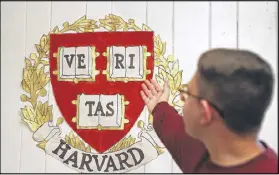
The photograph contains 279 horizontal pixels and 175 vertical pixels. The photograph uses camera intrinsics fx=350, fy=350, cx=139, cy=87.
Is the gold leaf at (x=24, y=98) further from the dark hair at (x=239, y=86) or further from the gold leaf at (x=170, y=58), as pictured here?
the dark hair at (x=239, y=86)

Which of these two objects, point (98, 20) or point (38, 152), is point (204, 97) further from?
point (38, 152)

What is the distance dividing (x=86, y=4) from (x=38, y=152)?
700 millimetres

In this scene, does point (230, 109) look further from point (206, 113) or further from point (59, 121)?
point (59, 121)

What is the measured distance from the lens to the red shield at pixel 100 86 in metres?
1.52

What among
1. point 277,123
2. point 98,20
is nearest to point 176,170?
point 277,123

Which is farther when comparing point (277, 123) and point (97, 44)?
point (97, 44)

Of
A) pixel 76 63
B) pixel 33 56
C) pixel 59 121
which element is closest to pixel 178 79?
pixel 76 63

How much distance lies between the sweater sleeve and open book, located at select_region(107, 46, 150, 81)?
489 mm

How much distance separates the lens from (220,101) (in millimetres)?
757

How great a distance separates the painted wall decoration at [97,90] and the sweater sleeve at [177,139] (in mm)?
474

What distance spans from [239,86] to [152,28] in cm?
84

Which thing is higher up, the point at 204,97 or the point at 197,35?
the point at 197,35

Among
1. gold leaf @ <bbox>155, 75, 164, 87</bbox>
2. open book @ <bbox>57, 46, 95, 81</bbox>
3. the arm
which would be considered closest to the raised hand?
the arm

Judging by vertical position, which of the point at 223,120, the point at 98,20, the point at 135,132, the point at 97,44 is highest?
the point at 98,20
